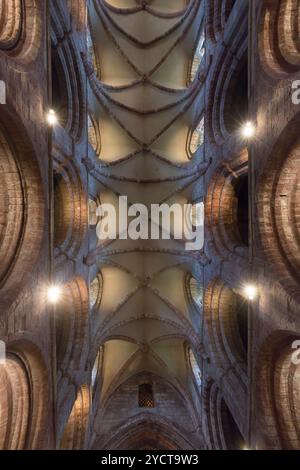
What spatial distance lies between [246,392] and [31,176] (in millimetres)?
7541

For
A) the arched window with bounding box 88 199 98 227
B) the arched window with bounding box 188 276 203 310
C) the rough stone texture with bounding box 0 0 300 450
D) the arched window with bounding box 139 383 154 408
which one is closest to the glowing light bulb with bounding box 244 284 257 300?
the rough stone texture with bounding box 0 0 300 450

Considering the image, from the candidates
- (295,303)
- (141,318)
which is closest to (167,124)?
(141,318)

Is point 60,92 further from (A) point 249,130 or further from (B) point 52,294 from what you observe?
(B) point 52,294

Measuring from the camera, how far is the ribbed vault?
12430mm

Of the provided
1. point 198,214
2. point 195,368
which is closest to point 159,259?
point 198,214

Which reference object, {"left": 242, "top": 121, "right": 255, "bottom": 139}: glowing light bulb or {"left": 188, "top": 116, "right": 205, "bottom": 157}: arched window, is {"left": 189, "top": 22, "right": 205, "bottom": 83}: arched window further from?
{"left": 242, "top": 121, "right": 255, "bottom": 139}: glowing light bulb

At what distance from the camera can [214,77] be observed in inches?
408

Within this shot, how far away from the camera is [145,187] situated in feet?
48.2

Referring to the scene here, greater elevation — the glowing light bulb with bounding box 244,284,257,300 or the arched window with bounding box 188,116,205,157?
the arched window with bounding box 188,116,205,157

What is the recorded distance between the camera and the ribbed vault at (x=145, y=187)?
12.4 m

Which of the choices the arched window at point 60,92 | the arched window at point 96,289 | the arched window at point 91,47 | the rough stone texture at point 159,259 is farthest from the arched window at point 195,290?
the arched window at point 91,47

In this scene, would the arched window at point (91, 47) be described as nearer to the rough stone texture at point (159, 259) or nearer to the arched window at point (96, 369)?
the rough stone texture at point (159, 259)

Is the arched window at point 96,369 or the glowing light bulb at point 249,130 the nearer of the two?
the glowing light bulb at point 249,130

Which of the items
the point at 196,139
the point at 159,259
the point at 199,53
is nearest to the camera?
the point at 199,53
